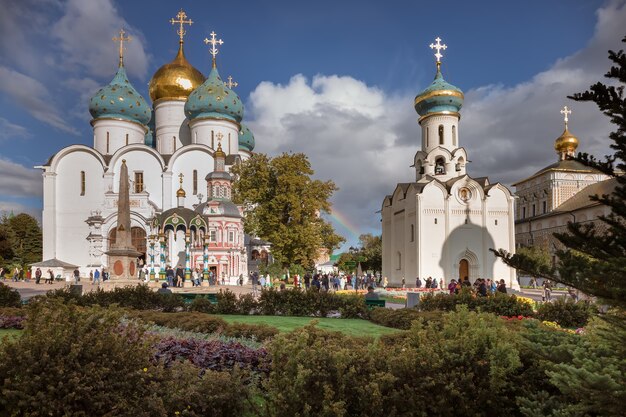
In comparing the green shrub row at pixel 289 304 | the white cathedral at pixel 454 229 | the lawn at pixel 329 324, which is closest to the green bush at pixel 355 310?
the green shrub row at pixel 289 304

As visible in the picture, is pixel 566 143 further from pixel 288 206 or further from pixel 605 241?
pixel 605 241

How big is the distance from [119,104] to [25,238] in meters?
24.1

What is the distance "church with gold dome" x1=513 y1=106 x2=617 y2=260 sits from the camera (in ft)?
168

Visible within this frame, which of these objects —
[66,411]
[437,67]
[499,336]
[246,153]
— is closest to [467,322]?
[499,336]

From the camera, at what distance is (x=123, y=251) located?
2800cm

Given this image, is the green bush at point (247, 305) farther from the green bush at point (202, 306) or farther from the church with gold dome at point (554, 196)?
the church with gold dome at point (554, 196)

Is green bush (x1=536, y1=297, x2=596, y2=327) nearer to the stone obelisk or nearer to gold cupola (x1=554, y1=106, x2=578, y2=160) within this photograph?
the stone obelisk

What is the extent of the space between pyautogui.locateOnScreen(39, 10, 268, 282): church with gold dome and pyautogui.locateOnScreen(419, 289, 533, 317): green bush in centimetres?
2654

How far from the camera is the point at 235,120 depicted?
167ft

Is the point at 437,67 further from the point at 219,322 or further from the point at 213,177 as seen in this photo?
the point at 219,322

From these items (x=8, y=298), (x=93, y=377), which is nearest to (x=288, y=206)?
(x=8, y=298)

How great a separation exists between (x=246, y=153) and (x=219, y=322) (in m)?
46.0

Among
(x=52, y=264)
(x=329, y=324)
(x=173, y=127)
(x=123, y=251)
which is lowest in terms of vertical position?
(x=329, y=324)

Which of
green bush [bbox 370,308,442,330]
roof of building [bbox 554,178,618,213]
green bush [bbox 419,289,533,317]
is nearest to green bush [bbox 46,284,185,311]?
green bush [bbox 370,308,442,330]
